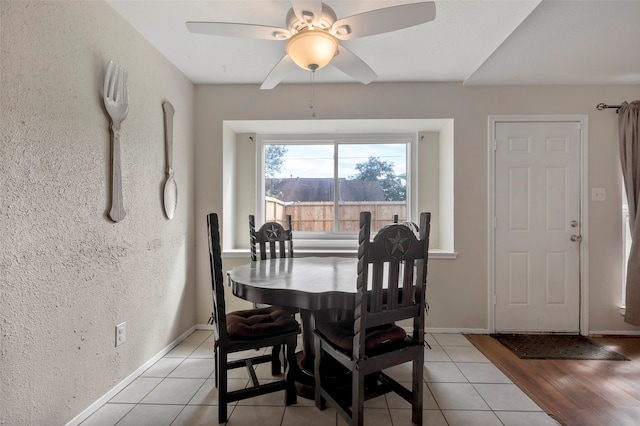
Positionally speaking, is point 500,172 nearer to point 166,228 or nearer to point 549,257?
point 549,257

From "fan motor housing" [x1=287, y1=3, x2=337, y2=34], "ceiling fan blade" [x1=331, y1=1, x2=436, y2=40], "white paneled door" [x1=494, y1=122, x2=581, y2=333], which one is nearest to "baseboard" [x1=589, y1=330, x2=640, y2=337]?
"white paneled door" [x1=494, y1=122, x2=581, y2=333]

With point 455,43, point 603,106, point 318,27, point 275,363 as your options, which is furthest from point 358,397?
point 603,106

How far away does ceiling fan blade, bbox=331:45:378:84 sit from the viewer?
181 cm

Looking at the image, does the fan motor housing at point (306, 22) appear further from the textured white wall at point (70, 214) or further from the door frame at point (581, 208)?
the door frame at point (581, 208)

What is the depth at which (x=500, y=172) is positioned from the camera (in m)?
2.97

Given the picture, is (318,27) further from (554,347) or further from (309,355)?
(554,347)

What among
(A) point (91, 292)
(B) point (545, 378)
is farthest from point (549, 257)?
(A) point (91, 292)

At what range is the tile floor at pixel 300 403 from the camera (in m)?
1.67

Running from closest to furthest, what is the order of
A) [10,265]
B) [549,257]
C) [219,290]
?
[10,265], [219,290], [549,257]

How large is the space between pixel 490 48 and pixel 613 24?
2.33 ft

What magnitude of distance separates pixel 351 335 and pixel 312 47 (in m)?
1.46

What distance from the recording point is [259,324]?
5.96ft

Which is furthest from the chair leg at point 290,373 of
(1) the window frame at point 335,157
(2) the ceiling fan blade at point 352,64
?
(1) the window frame at point 335,157

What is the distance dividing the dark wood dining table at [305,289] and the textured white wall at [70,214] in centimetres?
76
